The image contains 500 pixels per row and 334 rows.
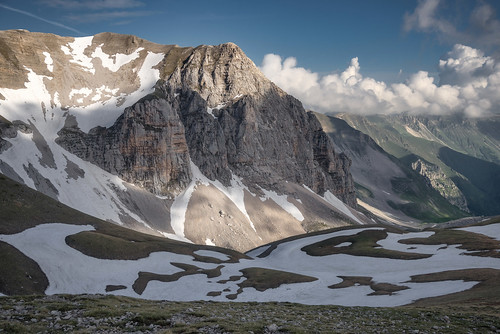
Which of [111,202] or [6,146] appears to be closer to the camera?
[6,146]

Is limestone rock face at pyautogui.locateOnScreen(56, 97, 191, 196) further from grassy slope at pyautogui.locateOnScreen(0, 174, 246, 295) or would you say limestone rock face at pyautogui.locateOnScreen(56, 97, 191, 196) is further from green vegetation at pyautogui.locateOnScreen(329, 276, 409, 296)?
green vegetation at pyautogui.locateOnScreen(329, 276, 409, 296)

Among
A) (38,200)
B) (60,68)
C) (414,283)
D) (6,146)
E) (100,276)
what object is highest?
(60,68)

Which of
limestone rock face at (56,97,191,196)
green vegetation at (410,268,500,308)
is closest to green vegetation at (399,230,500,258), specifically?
green vegetation at (410,268,500,308)

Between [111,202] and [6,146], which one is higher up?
[6,146]

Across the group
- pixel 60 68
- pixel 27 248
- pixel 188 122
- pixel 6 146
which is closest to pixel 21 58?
pixel 60 68

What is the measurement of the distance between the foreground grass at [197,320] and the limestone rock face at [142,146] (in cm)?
12989

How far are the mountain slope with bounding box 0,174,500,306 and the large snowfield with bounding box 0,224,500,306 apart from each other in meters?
0.13

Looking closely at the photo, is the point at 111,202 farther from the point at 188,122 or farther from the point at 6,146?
the point at 188,122

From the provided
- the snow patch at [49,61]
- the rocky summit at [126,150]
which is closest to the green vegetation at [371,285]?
the rocky summit at [126,150]

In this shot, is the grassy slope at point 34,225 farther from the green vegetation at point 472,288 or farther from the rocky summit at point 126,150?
the rocky summit at point 126,150

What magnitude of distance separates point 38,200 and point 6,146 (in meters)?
53.8

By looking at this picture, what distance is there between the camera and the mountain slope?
49.1 meters

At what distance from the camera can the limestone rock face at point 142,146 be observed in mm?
152125

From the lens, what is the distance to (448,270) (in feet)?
189
